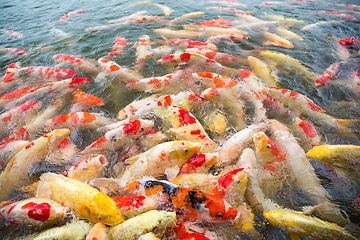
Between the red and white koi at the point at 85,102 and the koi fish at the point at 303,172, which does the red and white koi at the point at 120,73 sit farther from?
the koi fish at the point at 303,172

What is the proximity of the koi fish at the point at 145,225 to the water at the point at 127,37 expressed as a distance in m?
1.17

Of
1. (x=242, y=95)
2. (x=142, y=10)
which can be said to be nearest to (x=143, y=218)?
(x=242, y=95)

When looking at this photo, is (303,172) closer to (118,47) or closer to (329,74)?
(329,74)

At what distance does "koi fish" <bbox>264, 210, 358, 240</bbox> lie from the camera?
80.4 inches

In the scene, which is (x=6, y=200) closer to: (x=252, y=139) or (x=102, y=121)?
(x=102, y=121)

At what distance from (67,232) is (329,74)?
6106 mm

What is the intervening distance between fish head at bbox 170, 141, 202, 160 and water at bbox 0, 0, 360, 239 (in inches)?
51.3

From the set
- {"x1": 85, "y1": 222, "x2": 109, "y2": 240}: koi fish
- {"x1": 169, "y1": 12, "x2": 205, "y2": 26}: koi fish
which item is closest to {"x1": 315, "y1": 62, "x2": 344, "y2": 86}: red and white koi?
{"x1": 85, "y1": 222, "x2": 109, "y2": 240}: koi fish

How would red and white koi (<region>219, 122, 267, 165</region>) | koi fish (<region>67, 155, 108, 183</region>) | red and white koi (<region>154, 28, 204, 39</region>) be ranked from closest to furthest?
koi fish (<region>67, 155, 108, 183</region>) < red and white koi (<region>219, 122, 267, 165</region>) < red and white koi (<region>154, 28, 204, 39</region>)

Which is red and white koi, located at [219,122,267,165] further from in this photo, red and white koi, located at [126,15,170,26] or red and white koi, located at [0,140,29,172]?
Answer: red and white koi, located at [126,15,170,26]

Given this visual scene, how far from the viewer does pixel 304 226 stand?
6.86 ft

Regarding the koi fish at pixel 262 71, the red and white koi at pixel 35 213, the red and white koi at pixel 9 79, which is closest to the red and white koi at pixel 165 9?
the koi fish at pixel 262 71

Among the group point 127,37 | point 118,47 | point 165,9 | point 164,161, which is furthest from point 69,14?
point 164,161

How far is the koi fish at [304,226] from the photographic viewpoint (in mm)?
2041
